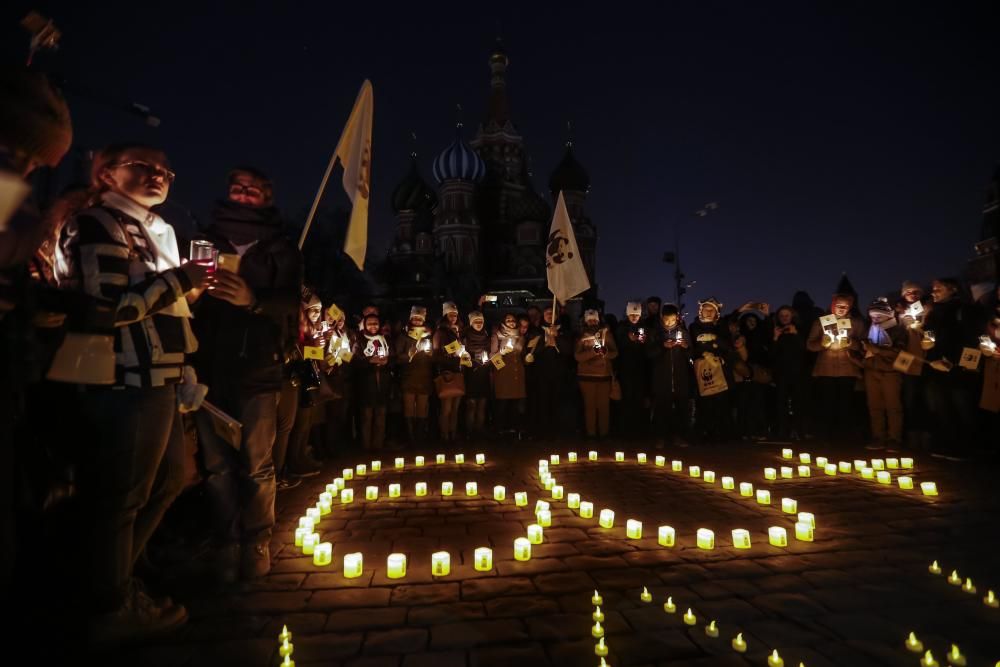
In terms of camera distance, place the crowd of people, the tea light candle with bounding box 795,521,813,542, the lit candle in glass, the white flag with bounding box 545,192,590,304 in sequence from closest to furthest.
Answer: the crowd of people → the lit candle in glass → the tea light candle with bounding box 795,521,813,542 → the white flag with bounding box 545,192,590,304

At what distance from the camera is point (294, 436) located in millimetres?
6828

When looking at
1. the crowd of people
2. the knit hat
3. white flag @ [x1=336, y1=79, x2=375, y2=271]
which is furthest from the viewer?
white flag @ [x1=336, y1=79, x2=375, y2=271]

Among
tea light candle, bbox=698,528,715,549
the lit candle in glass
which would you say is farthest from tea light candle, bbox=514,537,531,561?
tea light candle, bbox=698,528,715,549

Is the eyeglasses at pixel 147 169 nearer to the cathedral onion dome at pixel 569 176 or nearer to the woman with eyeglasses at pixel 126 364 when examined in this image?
the woman with eyeglasses at pixel 126 364

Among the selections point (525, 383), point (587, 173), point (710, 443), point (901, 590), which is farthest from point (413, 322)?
point (587, 173)

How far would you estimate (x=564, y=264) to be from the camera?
30.5 ft

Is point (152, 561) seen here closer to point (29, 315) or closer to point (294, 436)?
point (29, 315)

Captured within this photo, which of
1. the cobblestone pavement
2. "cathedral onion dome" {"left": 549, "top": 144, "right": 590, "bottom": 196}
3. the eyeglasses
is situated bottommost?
the cobblestone pavement

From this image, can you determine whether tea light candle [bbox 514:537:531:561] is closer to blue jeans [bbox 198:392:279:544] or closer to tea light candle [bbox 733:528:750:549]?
tea light candle [bbox 733:528:750:549]

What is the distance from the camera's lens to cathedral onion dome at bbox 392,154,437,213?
2544 inches

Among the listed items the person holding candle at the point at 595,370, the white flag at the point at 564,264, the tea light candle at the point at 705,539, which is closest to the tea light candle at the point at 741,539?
the tea light candle at the point at 705,539

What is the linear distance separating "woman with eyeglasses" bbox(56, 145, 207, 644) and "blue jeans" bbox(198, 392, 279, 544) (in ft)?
Answer: 2.28

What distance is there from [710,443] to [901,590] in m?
5.74

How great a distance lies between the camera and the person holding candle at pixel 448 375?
29.6ft
